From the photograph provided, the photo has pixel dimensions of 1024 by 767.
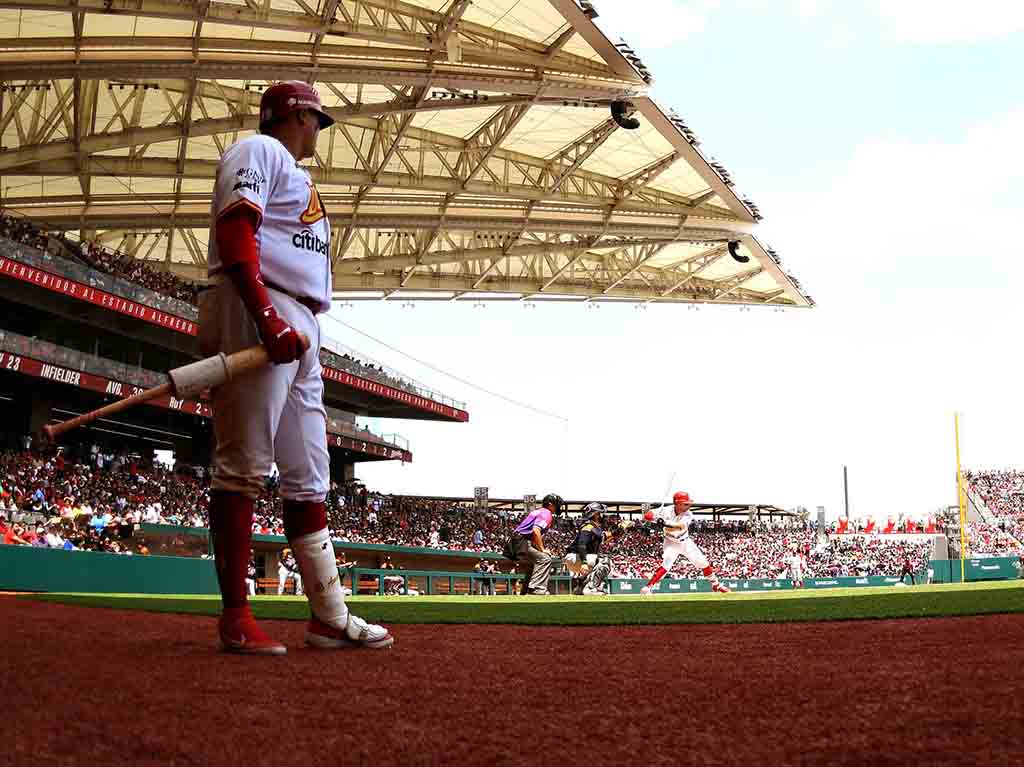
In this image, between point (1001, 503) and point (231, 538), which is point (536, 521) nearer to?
point (231, 538)

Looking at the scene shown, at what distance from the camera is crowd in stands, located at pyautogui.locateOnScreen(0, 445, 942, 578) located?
67.6ft

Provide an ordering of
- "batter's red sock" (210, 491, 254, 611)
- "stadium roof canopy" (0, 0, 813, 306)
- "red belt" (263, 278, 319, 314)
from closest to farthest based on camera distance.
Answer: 1. "batter's red sock" (210, 491, 254, 611)
2. "red belt" (263, 278, 319, 314)
3. "stadium roof canopy" (0, 0, 813, 306)

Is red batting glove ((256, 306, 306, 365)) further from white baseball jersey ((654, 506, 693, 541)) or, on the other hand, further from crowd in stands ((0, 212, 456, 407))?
crowd in stands ((0, 212, 456, 407))

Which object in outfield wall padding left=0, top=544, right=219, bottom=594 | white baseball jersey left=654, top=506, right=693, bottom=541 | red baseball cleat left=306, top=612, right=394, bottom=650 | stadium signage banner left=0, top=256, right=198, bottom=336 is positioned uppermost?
stadium signage banner left=0, top=256, right=198, bottom=336

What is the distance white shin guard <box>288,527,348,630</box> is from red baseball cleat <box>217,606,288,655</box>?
291mm

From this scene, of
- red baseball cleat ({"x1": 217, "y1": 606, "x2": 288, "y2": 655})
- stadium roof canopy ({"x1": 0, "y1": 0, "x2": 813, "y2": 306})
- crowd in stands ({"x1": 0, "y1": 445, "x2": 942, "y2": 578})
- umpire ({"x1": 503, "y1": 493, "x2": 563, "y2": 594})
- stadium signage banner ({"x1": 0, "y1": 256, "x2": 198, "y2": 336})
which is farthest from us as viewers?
stadium signage banner ({"x1": 0, "y1": 256, "x2": 198, "y2": 336})

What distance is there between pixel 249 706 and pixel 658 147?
102 feet

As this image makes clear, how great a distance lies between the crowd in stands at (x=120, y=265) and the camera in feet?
113

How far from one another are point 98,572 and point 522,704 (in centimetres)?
1707

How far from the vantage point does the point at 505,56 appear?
25.8m

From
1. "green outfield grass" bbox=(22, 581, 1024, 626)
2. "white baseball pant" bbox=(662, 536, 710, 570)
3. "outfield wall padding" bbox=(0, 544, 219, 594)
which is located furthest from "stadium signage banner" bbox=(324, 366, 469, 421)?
"green outfield grass" bbox=(22, 581, 1024, 626)

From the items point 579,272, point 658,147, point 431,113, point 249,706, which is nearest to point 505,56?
point 431,113

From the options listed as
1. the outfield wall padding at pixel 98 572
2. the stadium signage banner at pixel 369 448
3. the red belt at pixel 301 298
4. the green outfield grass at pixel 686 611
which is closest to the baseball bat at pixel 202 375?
the red belt at pixel 301 298

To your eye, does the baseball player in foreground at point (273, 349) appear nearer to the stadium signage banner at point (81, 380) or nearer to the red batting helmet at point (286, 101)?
the red batting helmet at point (286, 101)
